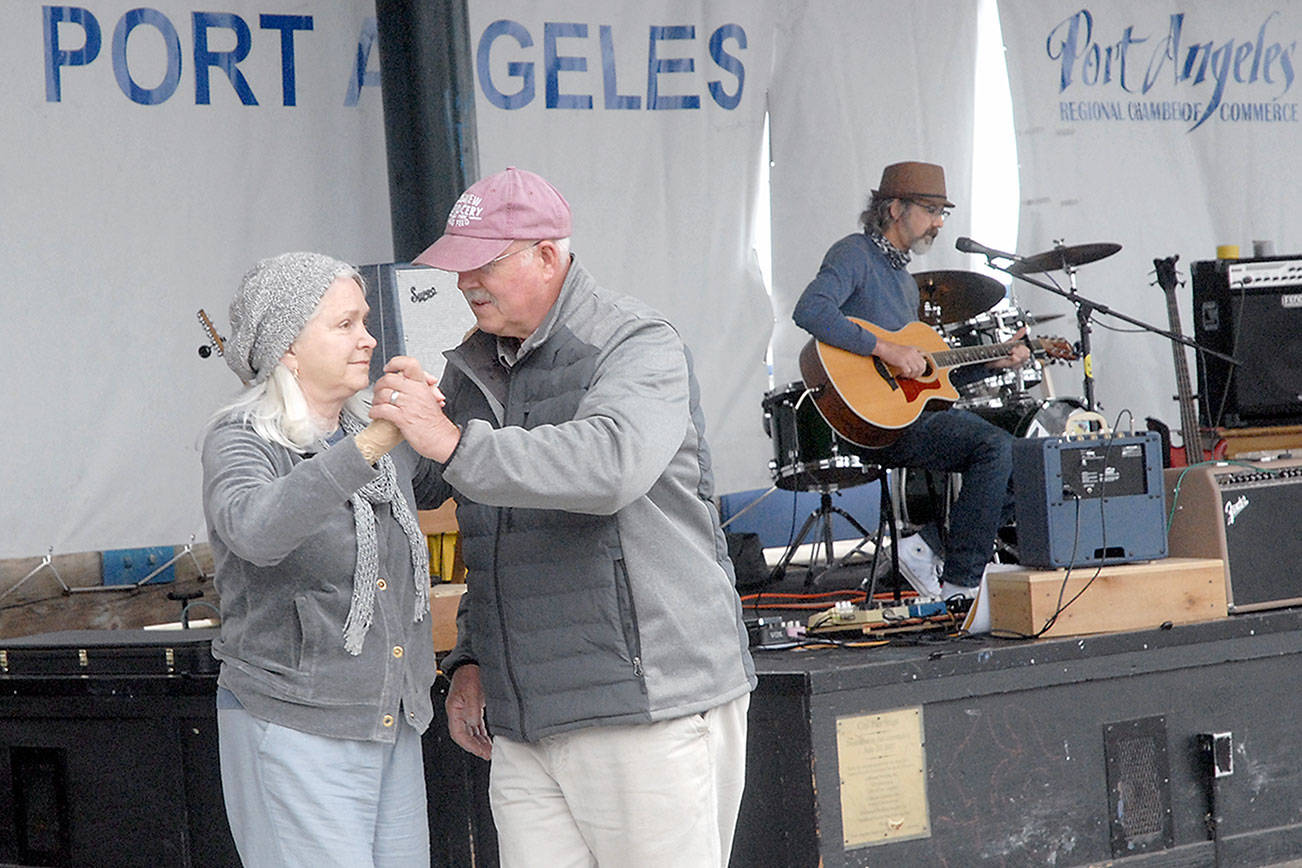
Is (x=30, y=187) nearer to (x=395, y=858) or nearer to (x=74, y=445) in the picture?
(x=74, y=445)

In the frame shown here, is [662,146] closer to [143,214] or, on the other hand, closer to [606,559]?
[143,214]

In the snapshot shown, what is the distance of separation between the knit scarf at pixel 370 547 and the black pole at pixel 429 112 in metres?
2.57

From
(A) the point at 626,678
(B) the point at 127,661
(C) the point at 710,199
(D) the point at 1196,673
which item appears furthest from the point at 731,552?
(A) the point at 626,678

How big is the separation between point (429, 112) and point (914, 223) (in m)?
1.74

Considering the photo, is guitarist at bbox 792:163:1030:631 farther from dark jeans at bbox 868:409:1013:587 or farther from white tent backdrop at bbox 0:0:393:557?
white tent backdrop at bbox 0:0:393:557

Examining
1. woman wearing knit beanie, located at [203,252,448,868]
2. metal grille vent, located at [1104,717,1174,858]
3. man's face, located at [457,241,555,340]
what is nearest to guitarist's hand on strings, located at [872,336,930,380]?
metal grille vent, located at [1104,717,1174,858]

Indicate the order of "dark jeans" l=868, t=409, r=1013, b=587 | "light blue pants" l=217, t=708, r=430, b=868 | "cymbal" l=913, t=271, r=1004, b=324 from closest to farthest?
"light blue pants" l=217, t=708, r=430, b=868, "dark jeans" l=868, t=409, r=1013, b=587, "cymbal" l=913, t=271, r=1004, b=324

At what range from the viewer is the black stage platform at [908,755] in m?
3.18

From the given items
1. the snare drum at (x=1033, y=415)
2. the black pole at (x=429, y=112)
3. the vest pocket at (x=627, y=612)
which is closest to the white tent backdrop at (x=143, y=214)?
the black pole at (x=429, y=112)

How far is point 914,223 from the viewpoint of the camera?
16.9 ft

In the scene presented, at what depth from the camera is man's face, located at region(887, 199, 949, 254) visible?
5.16 m

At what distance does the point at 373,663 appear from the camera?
2.14 m

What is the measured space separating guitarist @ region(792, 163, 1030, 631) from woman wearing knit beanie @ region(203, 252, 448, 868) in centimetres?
271

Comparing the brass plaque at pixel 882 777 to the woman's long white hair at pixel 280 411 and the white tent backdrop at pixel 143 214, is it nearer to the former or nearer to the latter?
the woman's long white hair at pixel 280 411
